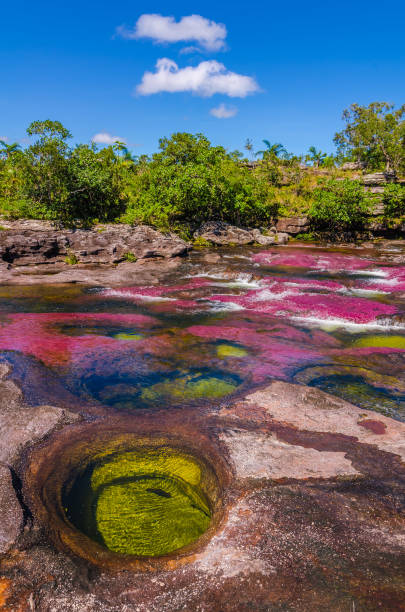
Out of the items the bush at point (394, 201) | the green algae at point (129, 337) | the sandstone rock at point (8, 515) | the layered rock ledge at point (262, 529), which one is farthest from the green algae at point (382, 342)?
the bush at point (394, 201)

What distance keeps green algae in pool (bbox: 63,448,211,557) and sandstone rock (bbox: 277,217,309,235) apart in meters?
55.8

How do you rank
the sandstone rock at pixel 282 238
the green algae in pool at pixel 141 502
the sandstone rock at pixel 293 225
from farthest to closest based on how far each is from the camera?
the sandstone rock at pixel 293 225 → the sandstone rock at pixel 282 238 → the green algae in pool at pixel 141 502

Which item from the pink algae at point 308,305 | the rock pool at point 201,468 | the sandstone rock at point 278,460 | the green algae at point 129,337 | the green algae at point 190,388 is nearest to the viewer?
the rock pool at point 201,468

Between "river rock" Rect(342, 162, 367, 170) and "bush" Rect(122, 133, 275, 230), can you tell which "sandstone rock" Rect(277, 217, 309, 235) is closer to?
"bush" Rect(122, 133, 275, 230)

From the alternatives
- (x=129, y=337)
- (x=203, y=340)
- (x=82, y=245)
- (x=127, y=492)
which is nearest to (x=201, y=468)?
(x=127, y=492)

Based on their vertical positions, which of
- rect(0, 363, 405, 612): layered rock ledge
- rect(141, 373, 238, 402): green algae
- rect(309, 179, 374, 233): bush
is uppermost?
rect(309, 179, 374, 233): bush

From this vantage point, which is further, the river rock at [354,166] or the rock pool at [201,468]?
the river rock at [354,166]

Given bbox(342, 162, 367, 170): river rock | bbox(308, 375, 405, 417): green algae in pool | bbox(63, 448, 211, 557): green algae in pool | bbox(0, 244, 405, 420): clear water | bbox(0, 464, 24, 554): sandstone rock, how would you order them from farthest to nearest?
bbox(342, 162, 367, 170): river rock, bbox(0, 244, 405, 420): clear water, bbox(308, 375, 405, 417): green algae in pool, bbox(63, 448, 211, 557): green algae in pool, bbox(0, 464, 24, 554): sandstone rock

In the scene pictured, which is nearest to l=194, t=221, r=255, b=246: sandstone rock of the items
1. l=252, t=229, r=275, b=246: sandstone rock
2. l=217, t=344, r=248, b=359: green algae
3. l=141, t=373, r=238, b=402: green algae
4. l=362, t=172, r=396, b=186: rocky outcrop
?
l=252, t=229, r=275, b=246: sandstone rock

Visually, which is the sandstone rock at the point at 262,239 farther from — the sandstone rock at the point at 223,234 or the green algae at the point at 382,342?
the green algae at the point at 382,342

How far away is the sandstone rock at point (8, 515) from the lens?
211 inches

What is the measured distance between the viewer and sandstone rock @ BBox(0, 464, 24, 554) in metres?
5.36

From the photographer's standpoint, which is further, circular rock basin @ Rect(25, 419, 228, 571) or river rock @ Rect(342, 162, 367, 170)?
river rock @ Rect(342, 162, 367, 170)

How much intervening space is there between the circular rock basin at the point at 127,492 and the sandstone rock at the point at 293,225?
180 ft
